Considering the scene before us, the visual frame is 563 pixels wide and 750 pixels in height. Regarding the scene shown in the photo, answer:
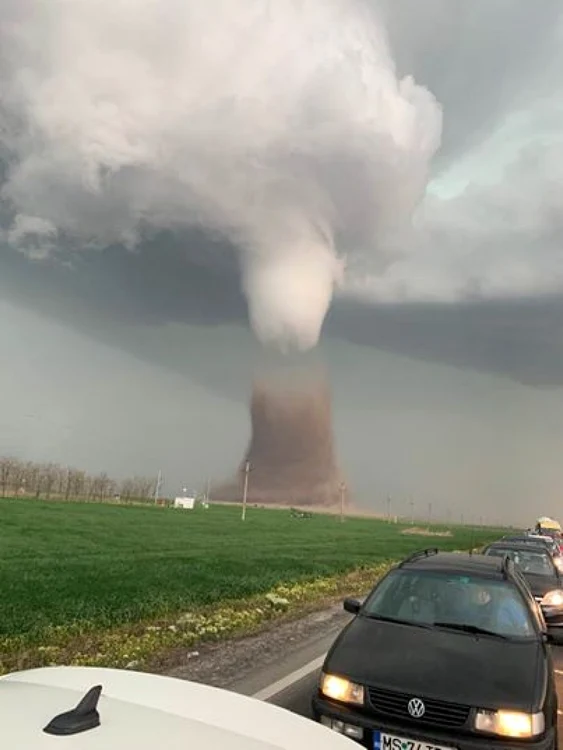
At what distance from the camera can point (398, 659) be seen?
209 inches

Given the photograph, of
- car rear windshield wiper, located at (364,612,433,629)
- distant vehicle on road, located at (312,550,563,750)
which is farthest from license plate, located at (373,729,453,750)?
car rear windshield wiper, located at (364,612,433,629)

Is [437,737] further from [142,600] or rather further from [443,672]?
[142,600]

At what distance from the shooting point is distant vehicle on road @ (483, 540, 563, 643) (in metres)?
12.2

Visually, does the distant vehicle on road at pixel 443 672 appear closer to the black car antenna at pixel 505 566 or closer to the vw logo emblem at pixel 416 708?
the vw logo emblem at pixel 416 708

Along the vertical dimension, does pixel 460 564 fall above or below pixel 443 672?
above

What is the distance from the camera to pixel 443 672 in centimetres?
509

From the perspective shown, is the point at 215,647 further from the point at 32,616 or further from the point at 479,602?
the point at 479,602

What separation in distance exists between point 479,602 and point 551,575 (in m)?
7.97

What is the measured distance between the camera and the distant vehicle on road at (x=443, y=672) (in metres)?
4.73

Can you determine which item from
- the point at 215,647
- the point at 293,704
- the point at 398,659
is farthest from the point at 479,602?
the point at 215,647

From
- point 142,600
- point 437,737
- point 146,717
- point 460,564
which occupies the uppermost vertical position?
point 460,564

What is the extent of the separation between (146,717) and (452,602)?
464cm

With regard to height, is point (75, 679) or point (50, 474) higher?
point (50, 474)

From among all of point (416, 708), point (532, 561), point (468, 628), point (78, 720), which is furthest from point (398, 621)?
point (532, 561)
